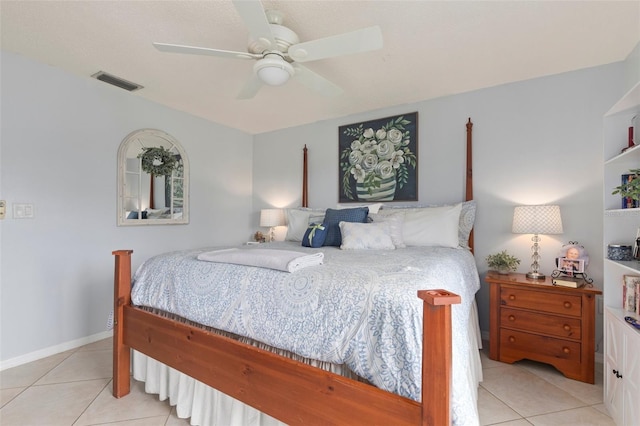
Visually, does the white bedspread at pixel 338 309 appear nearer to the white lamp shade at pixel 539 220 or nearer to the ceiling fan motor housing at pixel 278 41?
the white lamp shade at pixel 539 220

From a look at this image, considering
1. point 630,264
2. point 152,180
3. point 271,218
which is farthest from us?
point 271,218

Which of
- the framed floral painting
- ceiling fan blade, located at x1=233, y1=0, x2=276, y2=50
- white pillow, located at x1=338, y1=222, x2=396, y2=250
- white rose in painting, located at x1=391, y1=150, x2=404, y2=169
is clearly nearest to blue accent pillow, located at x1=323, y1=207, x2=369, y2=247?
white pillow, located at x1=338, y1=222, x2=396, y2=250

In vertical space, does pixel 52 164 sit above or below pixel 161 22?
below

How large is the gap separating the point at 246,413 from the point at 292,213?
2.18m

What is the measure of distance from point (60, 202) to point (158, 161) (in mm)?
955

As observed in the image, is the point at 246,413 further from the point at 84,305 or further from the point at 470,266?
the point at 84,305

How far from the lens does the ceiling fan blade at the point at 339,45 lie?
4.97 feet

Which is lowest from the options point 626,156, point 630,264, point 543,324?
point 543,324

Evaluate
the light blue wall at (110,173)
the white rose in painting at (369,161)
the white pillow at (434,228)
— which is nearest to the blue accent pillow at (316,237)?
the white pillow at (434,228)

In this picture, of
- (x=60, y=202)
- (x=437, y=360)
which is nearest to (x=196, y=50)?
(x=437, y=360)

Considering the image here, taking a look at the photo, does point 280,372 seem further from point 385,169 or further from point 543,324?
point 385,169

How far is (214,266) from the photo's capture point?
5.22 feet

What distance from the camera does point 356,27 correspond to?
73.9 inches

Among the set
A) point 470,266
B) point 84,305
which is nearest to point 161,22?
point 84,305
